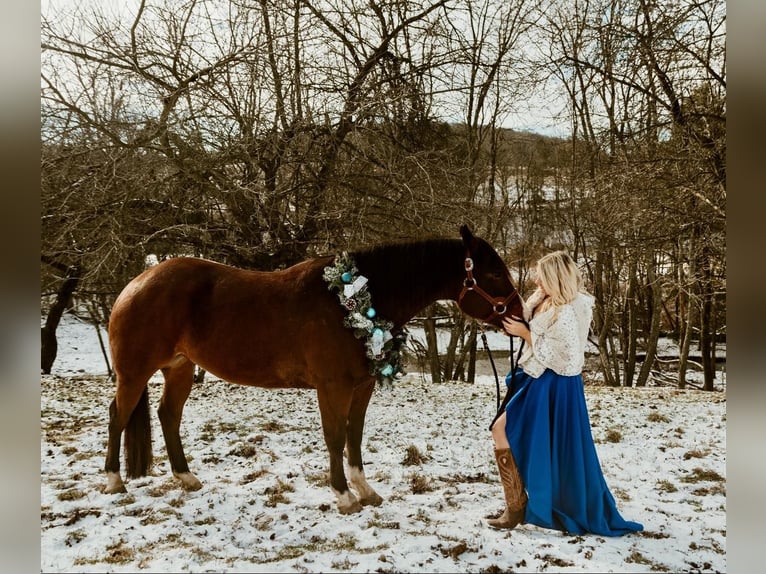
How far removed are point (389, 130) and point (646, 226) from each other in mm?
3886

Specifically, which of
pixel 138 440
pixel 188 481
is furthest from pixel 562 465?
pixel 138 440

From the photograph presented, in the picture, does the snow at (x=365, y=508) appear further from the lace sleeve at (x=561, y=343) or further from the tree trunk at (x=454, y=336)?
the tree trunk at (x=454, y=336)

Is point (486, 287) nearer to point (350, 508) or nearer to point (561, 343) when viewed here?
point (561, 343)

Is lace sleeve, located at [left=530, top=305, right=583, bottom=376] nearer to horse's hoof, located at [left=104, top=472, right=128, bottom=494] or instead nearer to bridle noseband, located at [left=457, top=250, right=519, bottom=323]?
bridle noseband, located at [left=457, top=250, right=519, bottom=323]

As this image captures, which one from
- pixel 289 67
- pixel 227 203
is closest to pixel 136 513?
pixel 227 203

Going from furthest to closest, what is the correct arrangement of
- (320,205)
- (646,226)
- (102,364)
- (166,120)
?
(102,364) → (646,226) → (320,205) → (166,120)

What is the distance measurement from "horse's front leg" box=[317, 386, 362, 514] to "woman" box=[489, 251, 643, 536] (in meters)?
1.06

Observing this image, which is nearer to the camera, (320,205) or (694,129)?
(694,129)

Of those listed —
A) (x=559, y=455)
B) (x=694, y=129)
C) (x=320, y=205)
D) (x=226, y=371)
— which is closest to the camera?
(x=559, y=455)

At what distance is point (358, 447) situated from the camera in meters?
3.82

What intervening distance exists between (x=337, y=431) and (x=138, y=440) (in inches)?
68.3

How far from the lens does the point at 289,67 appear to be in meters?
6.04

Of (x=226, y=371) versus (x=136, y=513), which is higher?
(x=226, y=371)

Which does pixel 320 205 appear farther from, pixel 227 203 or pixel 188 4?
pixel 188 4
